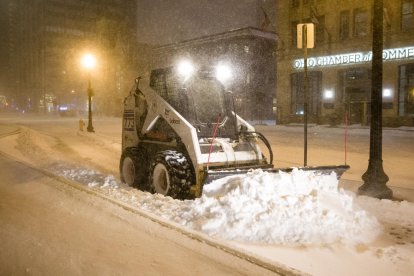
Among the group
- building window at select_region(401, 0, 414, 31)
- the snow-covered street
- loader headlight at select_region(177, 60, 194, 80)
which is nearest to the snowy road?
the snow-covered street

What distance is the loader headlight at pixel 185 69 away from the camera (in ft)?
28.1

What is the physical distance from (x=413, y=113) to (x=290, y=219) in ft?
93.8

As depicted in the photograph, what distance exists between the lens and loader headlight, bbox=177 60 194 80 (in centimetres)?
857

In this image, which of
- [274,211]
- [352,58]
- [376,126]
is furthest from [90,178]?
[352,58]

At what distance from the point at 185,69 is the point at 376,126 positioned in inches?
165

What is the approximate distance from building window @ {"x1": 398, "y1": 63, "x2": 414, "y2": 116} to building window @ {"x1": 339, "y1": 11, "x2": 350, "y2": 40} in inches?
232

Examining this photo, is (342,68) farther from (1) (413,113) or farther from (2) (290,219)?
(2) (290,219)

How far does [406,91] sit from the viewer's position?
3098cm

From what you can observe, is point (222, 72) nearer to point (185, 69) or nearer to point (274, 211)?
point (185, 69)

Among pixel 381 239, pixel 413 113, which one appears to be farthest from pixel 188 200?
pixel 413 113

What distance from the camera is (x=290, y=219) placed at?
6059 millimetres

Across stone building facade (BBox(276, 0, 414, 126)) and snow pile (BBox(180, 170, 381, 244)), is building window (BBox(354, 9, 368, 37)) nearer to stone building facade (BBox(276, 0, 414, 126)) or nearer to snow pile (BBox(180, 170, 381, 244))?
stone building facade (BBox(276, 0, 414, 126))

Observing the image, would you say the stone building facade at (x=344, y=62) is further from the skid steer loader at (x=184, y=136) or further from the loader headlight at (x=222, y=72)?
the skid steer loader at (x=184, y=136)

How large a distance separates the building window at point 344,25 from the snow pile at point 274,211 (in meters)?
30.4
